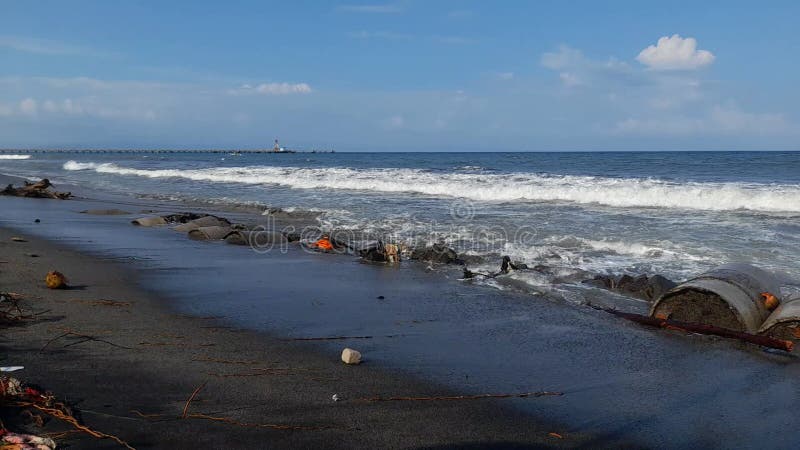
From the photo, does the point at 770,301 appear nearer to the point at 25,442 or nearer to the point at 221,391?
the point at 221,391

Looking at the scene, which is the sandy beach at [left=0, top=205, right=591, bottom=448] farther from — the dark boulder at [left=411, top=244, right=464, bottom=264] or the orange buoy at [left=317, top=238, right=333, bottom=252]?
the orange buoy at [left=317, top=238, right=333, bottom=252]

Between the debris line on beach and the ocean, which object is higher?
the ocean

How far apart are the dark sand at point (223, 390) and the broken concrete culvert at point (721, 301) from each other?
109 inches

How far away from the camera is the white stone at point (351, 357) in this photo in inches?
191

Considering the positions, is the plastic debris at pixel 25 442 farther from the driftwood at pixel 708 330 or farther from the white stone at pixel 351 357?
the driftwood at pixel 708 330

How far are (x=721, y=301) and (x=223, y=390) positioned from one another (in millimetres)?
4796

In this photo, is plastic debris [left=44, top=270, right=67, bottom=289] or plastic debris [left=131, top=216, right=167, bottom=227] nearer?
plastic debris [left=44, top=270, right=67, bottom=289]

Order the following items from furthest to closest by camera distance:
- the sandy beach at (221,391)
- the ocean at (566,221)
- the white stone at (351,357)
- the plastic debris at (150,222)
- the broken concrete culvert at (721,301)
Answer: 1. the plastic debris at (150,222)
2. the ocean at (566,221)
3. the broken concrete culvert at (721,301)
4. the white stone at (351,357)
5. the sandy beach at (221,391)

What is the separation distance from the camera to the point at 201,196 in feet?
76.9

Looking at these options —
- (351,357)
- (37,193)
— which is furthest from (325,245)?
(37,193)

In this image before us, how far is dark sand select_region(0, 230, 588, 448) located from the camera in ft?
11.7

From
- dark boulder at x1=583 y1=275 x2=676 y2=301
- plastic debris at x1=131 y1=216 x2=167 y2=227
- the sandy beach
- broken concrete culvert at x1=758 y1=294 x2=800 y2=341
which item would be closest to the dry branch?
the sandy beach

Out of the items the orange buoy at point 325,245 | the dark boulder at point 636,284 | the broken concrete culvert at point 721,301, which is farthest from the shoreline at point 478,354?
the orange buoy at point 325,245

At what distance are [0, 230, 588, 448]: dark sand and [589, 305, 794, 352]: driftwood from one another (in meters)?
2.46
